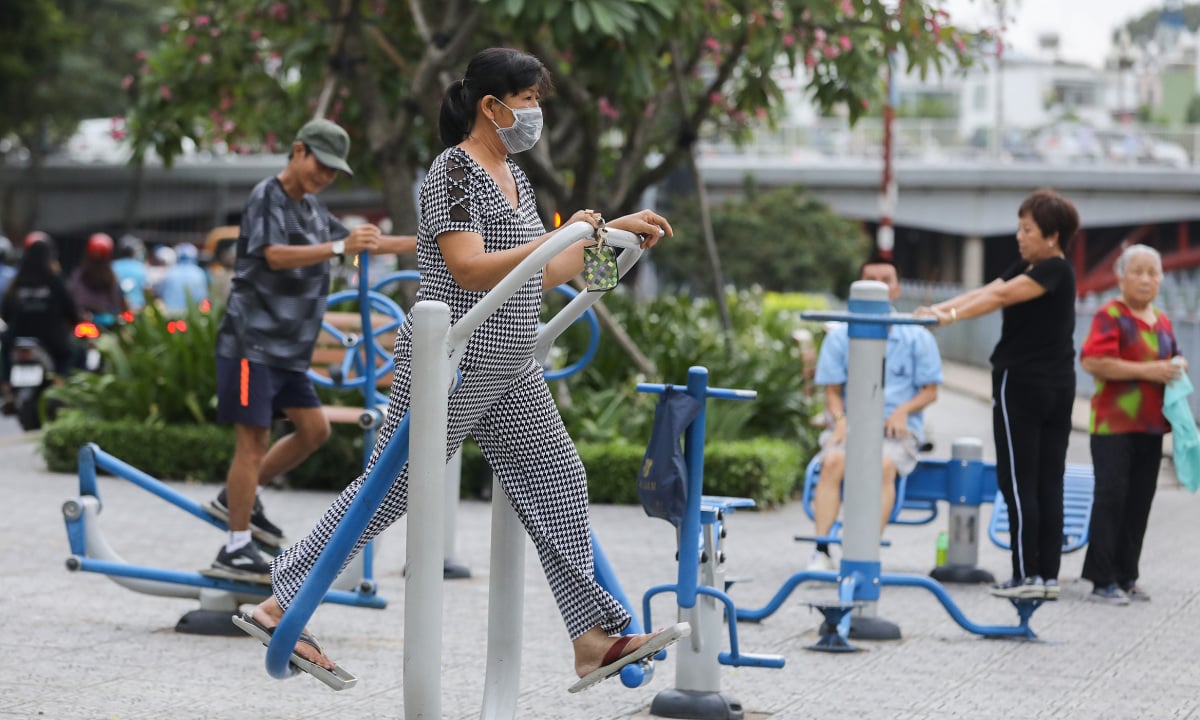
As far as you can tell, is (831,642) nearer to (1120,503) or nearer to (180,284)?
(1120,503)

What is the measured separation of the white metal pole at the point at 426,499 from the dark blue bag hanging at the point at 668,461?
3.07 ft

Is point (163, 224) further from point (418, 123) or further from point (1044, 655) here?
point (1044, 655)

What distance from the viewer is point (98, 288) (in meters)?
16.1

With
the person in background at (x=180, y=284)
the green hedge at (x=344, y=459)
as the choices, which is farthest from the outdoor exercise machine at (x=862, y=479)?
the person in background at (x=180, y=284)

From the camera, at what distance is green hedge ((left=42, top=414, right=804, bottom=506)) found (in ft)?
34.8

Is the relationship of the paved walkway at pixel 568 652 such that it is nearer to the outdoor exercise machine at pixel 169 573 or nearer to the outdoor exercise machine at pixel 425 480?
the outdoor exercise machine at pixel 169 573

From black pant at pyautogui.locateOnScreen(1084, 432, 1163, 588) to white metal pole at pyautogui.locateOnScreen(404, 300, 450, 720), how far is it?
429cm

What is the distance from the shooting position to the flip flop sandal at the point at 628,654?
15.0ft

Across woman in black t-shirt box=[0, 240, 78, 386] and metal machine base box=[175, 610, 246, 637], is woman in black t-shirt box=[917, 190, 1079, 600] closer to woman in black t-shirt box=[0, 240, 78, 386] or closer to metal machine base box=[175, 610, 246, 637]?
metal machine base box=[175, 610, 246, 637]

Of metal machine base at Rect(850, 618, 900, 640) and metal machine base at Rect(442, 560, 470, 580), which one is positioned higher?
metal machine base at Rect(850, 618, 900, 640)

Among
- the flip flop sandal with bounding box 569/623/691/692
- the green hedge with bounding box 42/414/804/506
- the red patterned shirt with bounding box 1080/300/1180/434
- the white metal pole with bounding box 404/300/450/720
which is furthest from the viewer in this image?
the green hedge with bounding box 42/414/804/506

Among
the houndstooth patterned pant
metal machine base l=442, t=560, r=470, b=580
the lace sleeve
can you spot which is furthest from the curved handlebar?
metal machine base l=442, t=560, r=470, b=580

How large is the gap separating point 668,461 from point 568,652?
156 cm

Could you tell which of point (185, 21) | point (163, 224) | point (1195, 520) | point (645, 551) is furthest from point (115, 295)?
point (163, 224)
